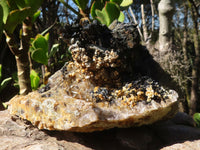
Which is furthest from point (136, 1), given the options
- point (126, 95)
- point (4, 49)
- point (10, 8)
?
point (126, 95)

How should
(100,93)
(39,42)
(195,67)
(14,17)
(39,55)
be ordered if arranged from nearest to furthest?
(100,93)
(14,17)
(39,55)
(39,42)
(195,67)

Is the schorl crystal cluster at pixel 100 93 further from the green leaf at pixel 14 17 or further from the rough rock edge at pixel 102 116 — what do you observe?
the green leaf at pixel 14 17

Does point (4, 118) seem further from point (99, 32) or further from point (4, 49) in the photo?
point (4, 49)

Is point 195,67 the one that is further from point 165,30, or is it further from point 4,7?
point 4,7

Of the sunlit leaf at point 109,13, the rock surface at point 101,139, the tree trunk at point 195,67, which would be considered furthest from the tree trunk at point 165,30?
the tree trunk at point 195,67

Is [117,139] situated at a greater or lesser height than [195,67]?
lesser

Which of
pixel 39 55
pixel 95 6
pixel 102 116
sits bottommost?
pixel 102 116

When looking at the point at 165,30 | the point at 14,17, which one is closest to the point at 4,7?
the point at 14,17
